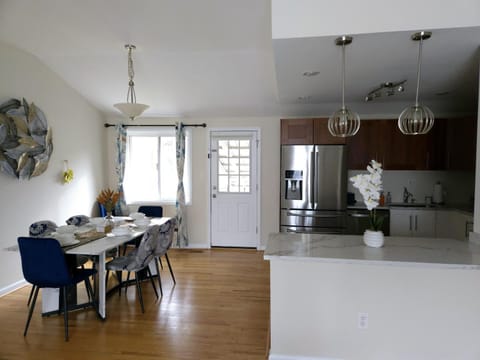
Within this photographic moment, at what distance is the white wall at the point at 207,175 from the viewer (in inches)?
197

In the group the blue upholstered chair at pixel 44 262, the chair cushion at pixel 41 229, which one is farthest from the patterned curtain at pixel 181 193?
the blue upholstered chair at pixel 44 262

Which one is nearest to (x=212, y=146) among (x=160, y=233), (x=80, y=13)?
(x=160, y=233)

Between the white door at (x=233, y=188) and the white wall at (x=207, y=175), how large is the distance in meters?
0.12

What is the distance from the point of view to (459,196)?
4500 millimetres

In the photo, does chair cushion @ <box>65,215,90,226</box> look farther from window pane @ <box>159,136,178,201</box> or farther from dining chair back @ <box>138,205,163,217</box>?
window pane @ <box>159,136,178,201</box>

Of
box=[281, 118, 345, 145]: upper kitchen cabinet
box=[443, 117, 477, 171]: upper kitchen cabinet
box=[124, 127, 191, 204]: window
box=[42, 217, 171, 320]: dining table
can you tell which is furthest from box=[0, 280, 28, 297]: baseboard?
box=[443, 117, 477, 171]: upper kitchen cabinet

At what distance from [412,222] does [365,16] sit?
3.33 meters

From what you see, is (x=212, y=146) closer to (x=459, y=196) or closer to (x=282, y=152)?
(x=282, y=152)

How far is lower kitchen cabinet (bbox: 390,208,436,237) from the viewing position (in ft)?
13.7

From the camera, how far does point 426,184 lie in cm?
465

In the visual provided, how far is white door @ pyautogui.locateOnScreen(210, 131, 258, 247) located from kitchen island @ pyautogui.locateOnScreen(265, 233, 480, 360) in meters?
2.97

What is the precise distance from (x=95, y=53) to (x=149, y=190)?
98.2 inches

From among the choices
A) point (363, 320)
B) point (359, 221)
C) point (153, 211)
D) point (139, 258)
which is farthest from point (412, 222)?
point (153, 211)

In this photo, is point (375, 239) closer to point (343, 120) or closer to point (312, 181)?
point (343, 120)
